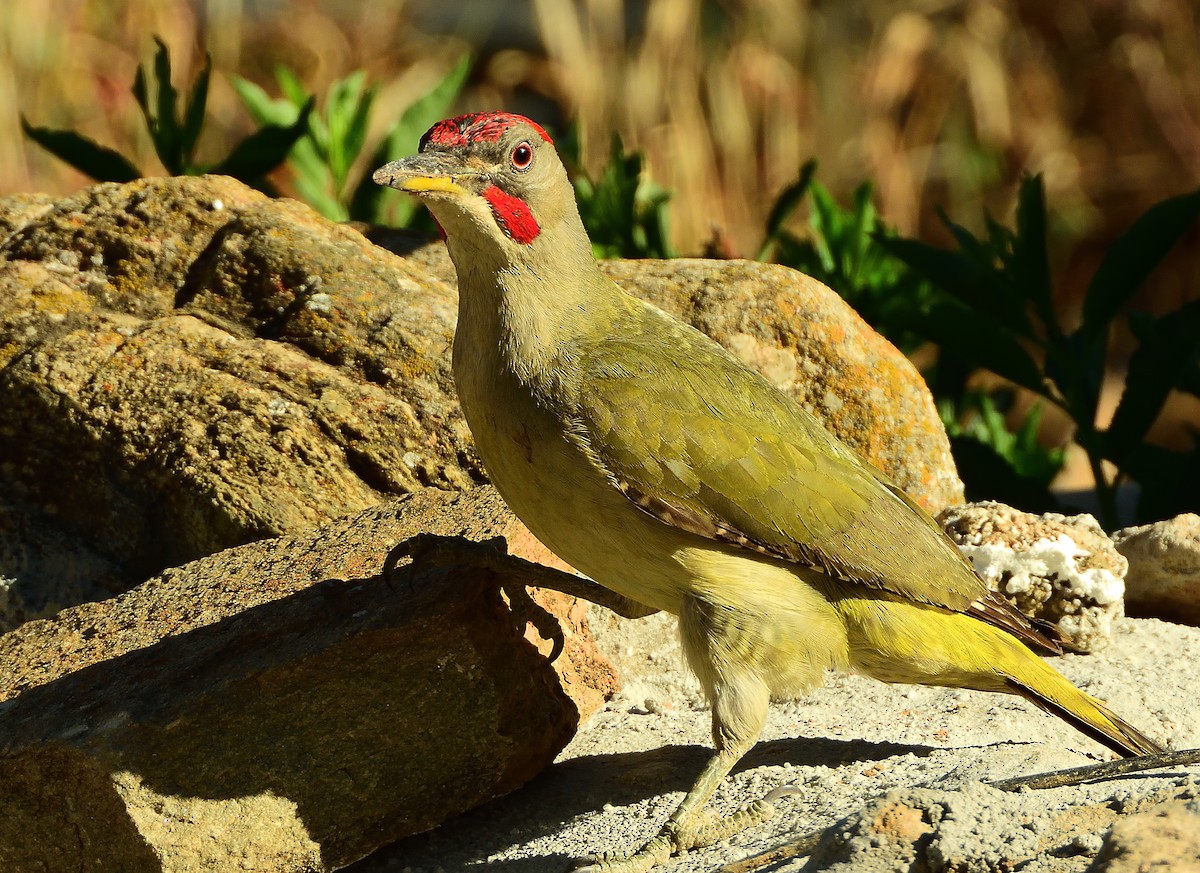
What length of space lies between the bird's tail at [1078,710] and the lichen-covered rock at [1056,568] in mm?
738

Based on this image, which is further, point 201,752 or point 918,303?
point 918,303

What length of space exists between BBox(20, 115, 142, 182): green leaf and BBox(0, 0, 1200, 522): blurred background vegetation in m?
5.19

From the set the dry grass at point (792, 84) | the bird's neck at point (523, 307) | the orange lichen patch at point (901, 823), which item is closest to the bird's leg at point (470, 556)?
the bird's neck at point (523, 307)

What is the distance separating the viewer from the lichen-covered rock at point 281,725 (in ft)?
11.7

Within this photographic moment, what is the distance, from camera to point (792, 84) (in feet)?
40.0

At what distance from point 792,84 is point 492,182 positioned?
→ 29.8ft

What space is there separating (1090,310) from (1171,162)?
7439 mm

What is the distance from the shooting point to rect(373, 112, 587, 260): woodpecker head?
3561 millimetres

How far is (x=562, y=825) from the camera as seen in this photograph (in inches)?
152

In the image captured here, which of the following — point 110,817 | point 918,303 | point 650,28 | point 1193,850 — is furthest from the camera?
point 650,28

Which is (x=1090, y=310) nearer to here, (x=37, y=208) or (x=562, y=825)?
(x=562, y=825)

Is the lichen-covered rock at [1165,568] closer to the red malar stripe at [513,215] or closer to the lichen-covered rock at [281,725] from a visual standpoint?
the lichen-covered rock at [281,725]

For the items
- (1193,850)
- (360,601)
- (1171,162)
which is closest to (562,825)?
(360,601)

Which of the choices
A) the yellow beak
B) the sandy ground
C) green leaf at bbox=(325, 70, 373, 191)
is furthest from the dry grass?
the yellow beak
